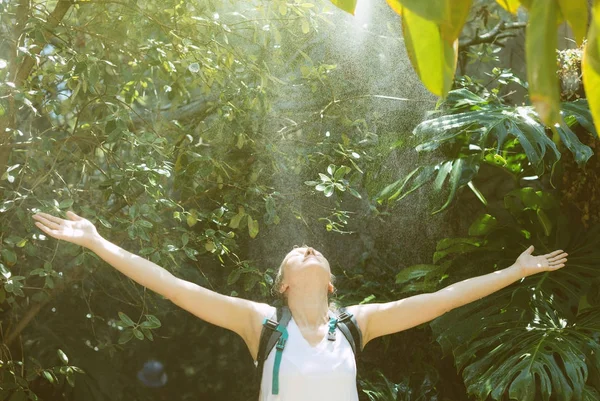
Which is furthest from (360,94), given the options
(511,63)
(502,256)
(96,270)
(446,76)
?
(446,76)

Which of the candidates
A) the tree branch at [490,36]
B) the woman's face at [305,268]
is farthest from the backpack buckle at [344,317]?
the tree branch at [490,36]

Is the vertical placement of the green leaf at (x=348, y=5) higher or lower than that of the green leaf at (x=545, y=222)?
higher

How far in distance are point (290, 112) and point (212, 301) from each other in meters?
1.85

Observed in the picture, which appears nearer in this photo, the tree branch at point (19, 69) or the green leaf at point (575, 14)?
the green leaf at point (575, 14)

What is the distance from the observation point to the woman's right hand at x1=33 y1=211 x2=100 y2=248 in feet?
7.32

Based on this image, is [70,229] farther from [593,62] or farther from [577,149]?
[577,149]

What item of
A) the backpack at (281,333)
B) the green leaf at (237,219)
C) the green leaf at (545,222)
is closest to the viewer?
the backpack at (281,333)

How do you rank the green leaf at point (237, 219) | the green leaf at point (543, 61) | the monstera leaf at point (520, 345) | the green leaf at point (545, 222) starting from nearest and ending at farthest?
the green leaf at point (543, 61) → the monstera leaf at point (520, 345) → the green leaf at point (237, 219) → the green leaf at point (545, 222)

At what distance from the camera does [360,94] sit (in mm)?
4441

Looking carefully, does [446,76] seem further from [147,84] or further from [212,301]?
[147,84]

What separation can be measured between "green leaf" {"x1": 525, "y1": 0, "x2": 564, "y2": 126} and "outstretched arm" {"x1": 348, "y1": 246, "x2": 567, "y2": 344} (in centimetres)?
190

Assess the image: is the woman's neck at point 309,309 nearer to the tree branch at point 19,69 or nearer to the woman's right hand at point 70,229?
the woman's right hand at point 70,229

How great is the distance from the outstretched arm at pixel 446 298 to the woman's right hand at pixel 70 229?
31.4 inches

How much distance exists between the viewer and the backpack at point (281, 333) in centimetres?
238
